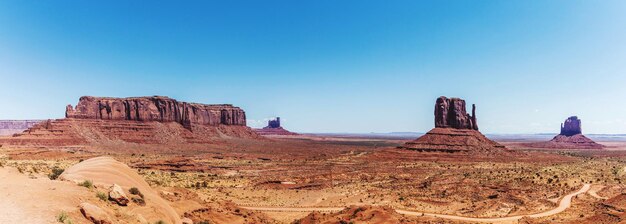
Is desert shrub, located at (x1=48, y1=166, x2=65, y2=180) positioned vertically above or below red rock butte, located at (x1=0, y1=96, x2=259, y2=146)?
below

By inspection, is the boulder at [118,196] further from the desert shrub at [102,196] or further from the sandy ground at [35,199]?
the sandy ground at [35,199]

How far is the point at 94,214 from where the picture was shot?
11789mm

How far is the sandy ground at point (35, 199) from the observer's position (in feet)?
34.4

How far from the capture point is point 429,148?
81.1 meters

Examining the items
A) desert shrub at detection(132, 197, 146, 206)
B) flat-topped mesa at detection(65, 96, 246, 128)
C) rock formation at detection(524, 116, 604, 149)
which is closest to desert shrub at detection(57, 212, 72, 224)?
desert shrub at detection(132, 197, 146, 206)

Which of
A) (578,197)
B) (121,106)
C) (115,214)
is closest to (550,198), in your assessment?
(578,197)

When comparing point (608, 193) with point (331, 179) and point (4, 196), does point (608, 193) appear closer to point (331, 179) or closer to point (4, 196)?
point (331, 179)

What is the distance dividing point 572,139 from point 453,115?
344ft

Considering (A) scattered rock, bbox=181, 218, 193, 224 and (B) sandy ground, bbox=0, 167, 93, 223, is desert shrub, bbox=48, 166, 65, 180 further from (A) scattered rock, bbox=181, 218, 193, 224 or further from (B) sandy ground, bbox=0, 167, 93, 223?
(A) scattered rock, bbox=181, 218, 193, 224

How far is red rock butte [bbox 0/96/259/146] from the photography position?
90.2 metres

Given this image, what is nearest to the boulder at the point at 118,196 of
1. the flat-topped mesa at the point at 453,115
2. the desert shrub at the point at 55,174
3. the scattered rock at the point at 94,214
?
the scattered rock at the point at 94,214

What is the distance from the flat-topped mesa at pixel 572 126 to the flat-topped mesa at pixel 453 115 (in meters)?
103

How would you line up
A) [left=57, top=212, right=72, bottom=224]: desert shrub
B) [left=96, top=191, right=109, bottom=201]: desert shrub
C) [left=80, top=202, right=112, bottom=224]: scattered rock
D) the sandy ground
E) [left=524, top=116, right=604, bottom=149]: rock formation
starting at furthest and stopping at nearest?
[left=524, top=116, right=604, bottom=149]: rock formation → [left=96, top=191, right=109, bottom=201]: desert shrub → [left=80, top=202, right=112, bottom=224]: scattered rock → the sandy ground → [left=57, top=212, right=72, bottom=224]: desert shrub

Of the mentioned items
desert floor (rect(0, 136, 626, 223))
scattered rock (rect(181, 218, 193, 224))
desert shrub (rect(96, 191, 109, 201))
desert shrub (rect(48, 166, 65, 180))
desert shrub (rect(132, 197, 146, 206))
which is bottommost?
desert floor (rect(0, 136, 626, 223))
